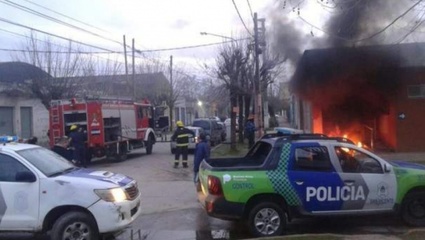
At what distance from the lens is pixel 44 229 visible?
7.27m

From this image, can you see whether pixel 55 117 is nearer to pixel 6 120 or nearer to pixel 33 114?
pixel 6 120

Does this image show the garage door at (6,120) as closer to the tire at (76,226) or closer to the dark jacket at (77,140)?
the dark jacket at (77,140)

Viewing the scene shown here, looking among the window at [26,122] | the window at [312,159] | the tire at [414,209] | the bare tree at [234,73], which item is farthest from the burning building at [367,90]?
the window at [26,122]

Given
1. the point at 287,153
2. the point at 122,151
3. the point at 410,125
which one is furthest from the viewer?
the point at 122,151

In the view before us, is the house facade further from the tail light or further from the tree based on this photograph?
the tail light

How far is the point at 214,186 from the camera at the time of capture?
789cm

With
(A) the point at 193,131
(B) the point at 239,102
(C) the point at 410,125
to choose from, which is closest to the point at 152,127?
(A) the point at 193,131

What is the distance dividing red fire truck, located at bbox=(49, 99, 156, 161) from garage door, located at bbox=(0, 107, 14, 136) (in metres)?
12.3

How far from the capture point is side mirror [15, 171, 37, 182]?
7.19 m

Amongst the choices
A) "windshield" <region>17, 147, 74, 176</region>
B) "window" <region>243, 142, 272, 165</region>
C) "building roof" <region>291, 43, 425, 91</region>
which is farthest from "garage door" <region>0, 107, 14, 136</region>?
"window" <region>243, 142, 272, 165</region>

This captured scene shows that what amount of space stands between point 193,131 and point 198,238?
16348mm

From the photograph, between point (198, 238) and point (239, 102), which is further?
point (239, 102)

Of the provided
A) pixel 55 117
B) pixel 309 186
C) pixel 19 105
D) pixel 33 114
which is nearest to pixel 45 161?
pixel 309 186

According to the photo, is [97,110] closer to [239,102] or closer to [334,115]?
[334,115]
